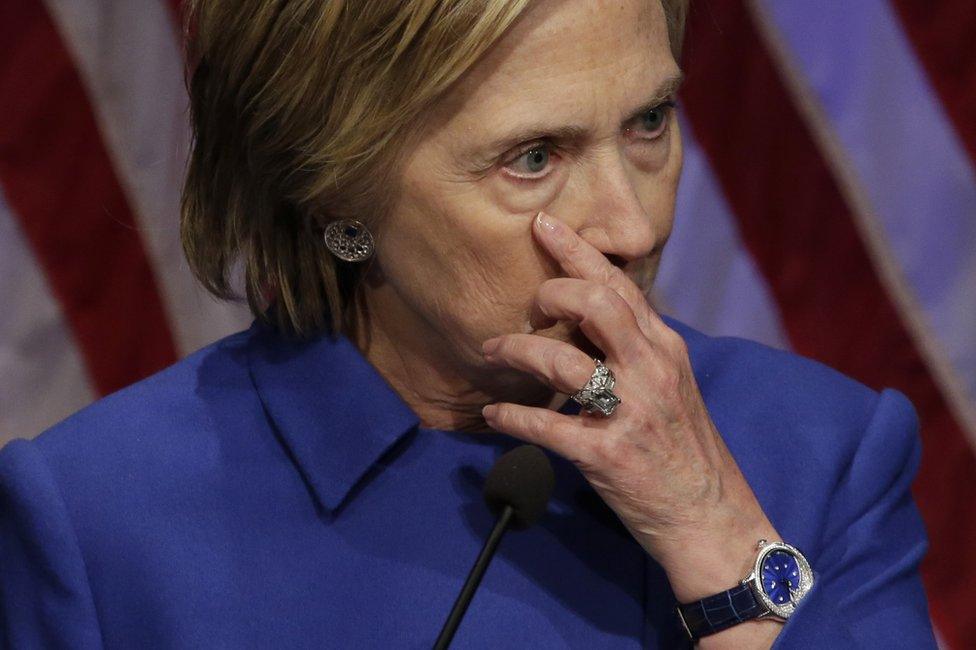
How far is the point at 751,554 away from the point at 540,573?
0.24 meters

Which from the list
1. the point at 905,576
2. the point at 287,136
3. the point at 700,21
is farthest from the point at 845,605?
the point at 700,21

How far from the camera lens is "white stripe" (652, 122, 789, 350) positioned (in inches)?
103

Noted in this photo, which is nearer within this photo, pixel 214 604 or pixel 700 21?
pixel 214 604

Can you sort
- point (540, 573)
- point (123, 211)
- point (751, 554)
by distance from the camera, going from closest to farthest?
point (751, 554), point (540, 573), point (123, 211)

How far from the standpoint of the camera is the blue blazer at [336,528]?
1.51m

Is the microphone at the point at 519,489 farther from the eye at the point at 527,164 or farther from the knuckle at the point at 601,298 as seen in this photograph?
the eye at the point at 527,164

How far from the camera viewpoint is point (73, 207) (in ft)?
8.00

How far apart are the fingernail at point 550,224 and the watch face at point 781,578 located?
382 millimetres

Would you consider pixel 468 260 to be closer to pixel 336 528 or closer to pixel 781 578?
pixel 336 528

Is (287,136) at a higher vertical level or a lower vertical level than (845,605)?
higher

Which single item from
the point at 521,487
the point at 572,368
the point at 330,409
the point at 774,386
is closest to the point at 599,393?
the point at 572,368

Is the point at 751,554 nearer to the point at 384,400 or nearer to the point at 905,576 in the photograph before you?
the point at 905,576

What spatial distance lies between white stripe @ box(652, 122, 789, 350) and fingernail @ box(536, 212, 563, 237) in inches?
45.4

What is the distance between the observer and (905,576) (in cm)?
170
